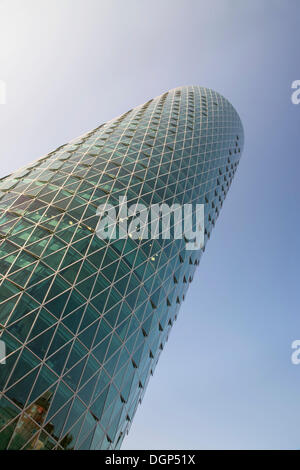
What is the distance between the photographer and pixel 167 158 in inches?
1706

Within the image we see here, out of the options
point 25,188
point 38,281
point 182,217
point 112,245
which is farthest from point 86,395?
point 182,217

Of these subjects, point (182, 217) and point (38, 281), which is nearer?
point (38, 281)

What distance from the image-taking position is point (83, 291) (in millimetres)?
22656

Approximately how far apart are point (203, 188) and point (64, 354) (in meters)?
35.6

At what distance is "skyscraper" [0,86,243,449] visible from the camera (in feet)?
57.9

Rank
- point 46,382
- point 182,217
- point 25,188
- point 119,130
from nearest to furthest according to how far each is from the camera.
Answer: point 46,382 < point 25,188 < point 182,217 < point 119,130

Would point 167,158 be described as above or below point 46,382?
above

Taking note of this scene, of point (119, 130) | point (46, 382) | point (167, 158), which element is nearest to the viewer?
point (46, 382)

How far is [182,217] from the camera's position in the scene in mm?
39469

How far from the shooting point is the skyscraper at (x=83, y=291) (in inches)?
695

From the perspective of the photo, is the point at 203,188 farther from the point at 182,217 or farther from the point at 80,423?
the point at 80,423

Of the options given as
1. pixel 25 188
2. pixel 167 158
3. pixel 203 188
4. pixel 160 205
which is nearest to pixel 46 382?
pixel 25 188
